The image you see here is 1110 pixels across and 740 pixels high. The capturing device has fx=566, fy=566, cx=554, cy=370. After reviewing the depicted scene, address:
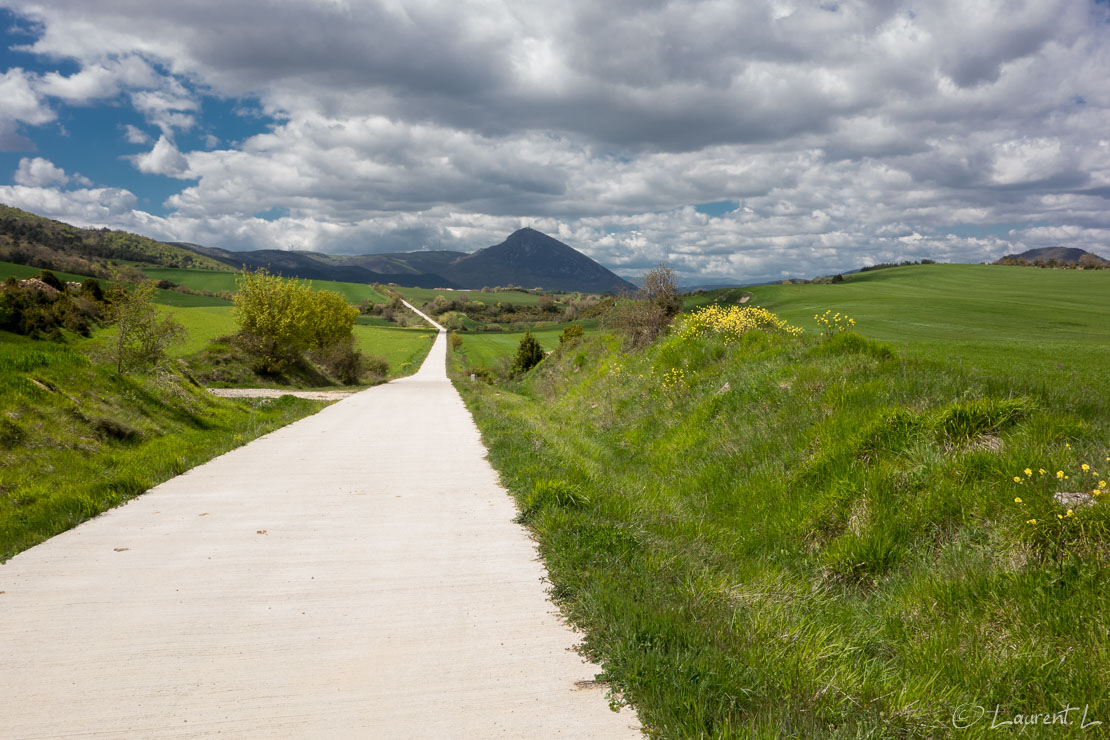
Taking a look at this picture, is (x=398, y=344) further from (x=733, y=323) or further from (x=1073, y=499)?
(x=1073, y=499)

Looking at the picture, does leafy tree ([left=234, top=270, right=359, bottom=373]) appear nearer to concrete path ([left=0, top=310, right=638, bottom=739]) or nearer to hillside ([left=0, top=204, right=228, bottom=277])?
concrete path ([left=0, top=310, right=638, bottom=739])

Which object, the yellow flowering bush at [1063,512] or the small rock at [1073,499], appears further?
the small rock at [1073,499]

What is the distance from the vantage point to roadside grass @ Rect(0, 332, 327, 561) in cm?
675

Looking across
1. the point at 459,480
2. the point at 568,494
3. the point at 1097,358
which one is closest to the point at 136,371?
the point at 459,480

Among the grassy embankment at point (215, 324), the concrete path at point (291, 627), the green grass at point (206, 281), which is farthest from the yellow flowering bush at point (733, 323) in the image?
the green grass at point (206, 281)

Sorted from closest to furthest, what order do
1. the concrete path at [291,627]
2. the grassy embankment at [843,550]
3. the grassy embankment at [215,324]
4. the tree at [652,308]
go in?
the concrete path at [291,627] < the grassy embankment at [843,550] < the tree at [652,308] < the grassy embankment at [215,324]

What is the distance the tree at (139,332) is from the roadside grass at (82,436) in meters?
1.01

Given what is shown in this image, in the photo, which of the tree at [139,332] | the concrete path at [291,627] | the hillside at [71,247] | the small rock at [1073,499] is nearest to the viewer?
the concrete path at [291,627]

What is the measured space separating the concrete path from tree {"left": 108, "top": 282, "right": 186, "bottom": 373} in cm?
897

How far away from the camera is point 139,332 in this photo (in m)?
14.9

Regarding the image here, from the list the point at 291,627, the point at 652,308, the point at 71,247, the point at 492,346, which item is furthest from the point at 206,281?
the point at 291,627

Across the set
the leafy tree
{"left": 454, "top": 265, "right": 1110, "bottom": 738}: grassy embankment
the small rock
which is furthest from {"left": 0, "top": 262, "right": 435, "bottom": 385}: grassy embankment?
the small rock

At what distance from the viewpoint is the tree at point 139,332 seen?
47.4 feet

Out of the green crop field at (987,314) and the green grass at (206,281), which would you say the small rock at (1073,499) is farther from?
the green grass at (206,281)
